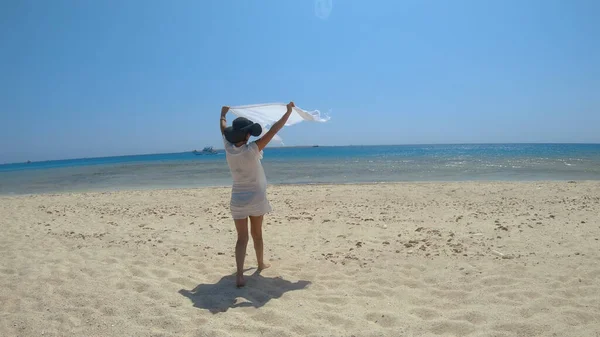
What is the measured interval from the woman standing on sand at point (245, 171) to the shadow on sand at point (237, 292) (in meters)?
0.17

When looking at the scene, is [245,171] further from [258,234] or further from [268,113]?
[268,113]

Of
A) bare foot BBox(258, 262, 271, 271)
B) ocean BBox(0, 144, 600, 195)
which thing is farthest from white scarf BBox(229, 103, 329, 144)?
ocean BBox(0, 144, 600, 195)

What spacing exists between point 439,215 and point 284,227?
3277 mm

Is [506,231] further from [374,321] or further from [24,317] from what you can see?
[24,317]

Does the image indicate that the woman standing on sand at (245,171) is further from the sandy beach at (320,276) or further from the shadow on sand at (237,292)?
the sandy beach at (320,276)

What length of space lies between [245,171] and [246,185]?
0.57ft

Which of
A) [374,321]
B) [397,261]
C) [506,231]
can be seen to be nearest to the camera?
[374,321]

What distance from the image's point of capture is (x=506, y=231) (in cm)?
623

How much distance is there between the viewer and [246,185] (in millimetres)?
4250

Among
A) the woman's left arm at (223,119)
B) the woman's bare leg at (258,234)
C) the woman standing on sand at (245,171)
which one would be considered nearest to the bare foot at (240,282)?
the woman standing on sand at (245,171)

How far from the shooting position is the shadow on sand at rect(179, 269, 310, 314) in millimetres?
3729

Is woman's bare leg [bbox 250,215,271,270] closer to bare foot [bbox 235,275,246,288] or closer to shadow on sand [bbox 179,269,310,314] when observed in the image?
shadow on sand [bbox 179,269,310,314]

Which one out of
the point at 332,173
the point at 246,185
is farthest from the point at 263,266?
the point at 332,173

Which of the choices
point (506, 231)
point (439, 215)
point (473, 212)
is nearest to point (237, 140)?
point (506, 231)
